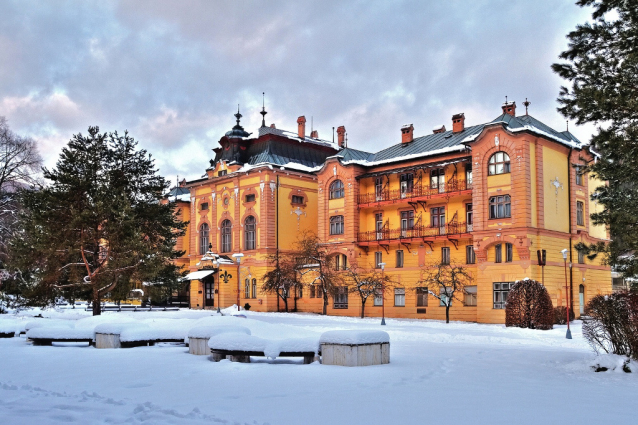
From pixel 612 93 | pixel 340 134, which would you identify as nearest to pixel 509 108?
pixel 340 134

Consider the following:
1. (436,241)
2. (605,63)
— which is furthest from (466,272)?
(605,63)

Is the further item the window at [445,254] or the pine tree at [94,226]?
the window at [445,254]

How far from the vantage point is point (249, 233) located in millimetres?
55500

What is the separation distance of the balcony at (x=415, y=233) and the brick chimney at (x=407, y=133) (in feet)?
24.8

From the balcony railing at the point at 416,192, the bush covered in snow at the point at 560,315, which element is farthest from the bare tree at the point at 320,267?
the bush covered in snow at the point at 560,315

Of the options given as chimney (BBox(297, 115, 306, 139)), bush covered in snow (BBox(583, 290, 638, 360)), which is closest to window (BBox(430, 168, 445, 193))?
chimney (BBox(297, 115, 306, 139))

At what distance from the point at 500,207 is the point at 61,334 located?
27268 mm

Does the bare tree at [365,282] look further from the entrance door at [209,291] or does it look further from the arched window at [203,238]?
the arched window at [203,238]

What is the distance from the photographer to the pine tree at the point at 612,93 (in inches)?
583

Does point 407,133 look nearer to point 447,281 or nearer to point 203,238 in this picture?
point 447,281

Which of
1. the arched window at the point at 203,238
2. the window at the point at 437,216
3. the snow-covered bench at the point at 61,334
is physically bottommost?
the snow-covered bench at the point at 61,334

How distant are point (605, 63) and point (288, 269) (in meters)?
33.6

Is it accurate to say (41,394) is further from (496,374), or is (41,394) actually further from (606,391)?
(606,391)

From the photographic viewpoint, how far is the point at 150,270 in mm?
32062
